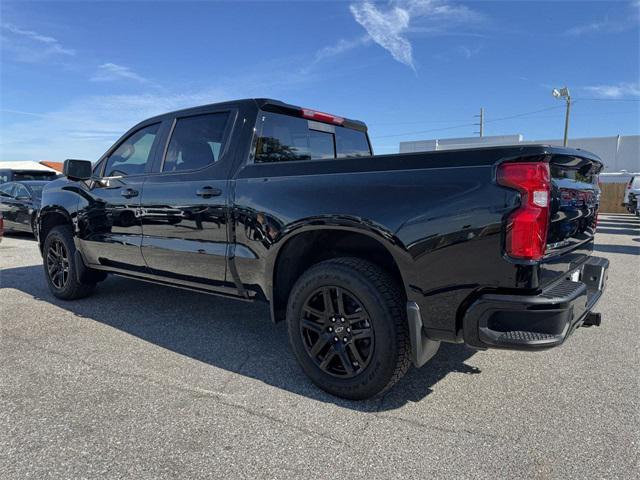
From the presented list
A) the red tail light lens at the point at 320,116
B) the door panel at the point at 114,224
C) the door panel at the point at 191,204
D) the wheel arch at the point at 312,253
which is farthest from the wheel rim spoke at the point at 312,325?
the door panel at the point at 114,224

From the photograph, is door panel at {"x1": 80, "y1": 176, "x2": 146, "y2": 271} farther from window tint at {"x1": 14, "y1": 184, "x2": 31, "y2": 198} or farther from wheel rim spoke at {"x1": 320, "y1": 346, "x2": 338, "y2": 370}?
window tint at {"x1": 14, "y1": 184, "x2": 31, "y2": 198}

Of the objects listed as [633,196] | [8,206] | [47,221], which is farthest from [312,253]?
[633,196]

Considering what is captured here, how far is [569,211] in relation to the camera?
264cm

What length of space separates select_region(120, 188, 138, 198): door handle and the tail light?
320 centimetres

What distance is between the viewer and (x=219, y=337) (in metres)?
4.07

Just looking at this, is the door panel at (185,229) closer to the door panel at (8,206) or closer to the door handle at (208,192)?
the door handle at (208,192)

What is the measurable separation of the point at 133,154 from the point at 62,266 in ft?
5.92

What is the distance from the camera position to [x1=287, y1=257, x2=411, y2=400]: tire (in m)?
2.65

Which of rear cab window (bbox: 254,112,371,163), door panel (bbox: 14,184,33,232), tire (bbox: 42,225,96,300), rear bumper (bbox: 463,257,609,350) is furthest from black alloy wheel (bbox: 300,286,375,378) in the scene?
door panel (bbox: 14,184,33,232)

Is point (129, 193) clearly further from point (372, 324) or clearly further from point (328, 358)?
point (372, 324)

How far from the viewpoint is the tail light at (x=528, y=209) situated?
2.21 meters

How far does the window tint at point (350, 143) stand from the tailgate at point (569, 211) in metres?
2.13

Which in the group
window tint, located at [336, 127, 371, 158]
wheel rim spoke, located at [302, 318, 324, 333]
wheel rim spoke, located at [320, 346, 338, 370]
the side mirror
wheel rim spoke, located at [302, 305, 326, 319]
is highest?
window tint, located at [336, 127, 371, 158]

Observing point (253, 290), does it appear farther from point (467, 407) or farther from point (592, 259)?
point (592, 259)
